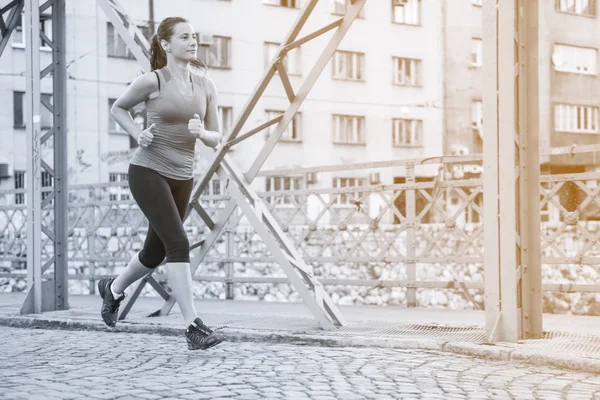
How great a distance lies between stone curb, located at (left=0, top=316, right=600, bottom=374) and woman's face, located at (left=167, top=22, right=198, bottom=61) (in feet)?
7.02

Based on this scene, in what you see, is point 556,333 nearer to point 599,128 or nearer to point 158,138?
point 158,138

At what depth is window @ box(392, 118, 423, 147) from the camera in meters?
51.8

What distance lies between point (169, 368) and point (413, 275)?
5572 mm

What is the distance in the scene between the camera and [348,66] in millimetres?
50375

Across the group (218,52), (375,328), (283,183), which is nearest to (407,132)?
(283,183)

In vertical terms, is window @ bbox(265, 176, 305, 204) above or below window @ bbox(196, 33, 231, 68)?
below

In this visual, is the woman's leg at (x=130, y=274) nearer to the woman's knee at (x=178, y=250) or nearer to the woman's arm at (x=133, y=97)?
the woman's knee at (x=178, y=250)

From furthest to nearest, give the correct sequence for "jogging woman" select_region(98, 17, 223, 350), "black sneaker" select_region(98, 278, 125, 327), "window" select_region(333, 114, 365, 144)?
"window" select_region(333, 114, 365, 144) → "black sneaker" select_region(98, 278, 125, 327) → "jogging woman" select_region(98, 17, 223, 350)

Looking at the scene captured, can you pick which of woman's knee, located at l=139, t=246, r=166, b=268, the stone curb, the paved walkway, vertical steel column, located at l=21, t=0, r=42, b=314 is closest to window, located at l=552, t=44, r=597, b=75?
the paved walkway

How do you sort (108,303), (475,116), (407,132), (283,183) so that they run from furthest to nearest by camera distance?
(407,132), (475,116), (283,183), (108,303)

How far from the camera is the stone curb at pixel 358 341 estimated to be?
240 inches

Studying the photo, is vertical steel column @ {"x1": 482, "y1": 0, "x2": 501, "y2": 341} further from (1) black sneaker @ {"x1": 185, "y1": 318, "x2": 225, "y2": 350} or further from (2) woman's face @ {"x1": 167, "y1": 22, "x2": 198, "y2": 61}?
(2) woman's face @ {"x1": 167, "y1": 22, "x2": 198, "y2": 61}

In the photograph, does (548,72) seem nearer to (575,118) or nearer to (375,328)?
(575,118)

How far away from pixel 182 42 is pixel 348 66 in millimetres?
43798
